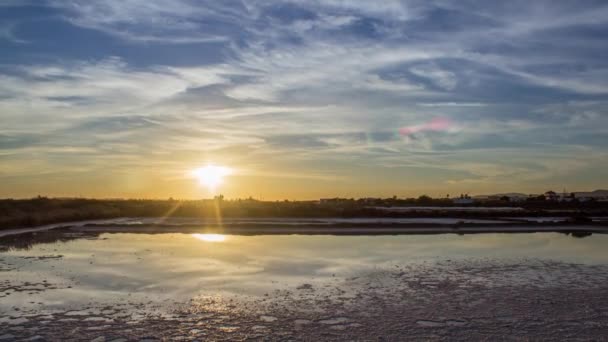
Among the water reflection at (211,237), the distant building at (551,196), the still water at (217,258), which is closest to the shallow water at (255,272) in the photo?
the still water at (217,258)

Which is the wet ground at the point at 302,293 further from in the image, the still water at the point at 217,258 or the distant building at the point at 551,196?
the distant building at the point at 551,196

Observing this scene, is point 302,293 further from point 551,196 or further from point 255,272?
point 551,196

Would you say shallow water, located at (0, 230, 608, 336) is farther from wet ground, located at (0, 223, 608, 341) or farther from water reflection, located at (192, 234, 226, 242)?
water reflection, located at (192, 234, 226, 242)

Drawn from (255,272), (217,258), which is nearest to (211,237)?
(217,258)

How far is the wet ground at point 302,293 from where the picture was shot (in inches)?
386

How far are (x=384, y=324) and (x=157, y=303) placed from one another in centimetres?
524

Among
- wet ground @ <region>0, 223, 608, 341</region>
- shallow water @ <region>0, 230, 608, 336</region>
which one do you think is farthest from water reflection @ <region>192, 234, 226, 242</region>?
wet ground @ <region>0, 223, 608, 341</region>

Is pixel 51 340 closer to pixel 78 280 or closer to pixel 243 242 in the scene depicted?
pixel 78 280

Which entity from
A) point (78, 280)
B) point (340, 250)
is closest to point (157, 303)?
point (78, 280)

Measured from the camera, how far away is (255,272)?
1620 centimetres

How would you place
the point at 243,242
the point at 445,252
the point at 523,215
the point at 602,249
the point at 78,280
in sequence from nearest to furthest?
the point at 78,280 → the point at 445,252 → the point at 602,249 → the point at 243,242 → the point at 523,215

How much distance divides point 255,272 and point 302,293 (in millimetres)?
3561

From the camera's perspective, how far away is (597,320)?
1062 centimetres

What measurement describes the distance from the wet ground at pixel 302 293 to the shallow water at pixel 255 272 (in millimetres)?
53
